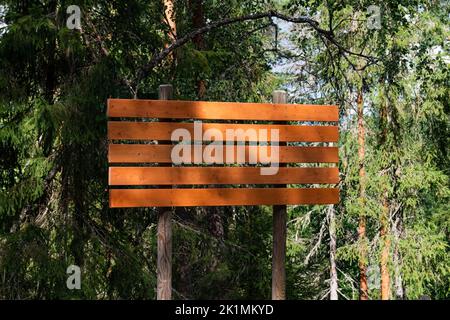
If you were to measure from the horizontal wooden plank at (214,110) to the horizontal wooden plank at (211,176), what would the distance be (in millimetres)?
426

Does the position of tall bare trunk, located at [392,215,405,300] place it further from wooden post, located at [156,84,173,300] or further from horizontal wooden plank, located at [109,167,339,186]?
wooden post, located at [156,84,173,300]

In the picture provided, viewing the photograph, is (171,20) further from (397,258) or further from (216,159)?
(397,258)

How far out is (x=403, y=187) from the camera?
13312mm

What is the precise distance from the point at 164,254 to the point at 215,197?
2.08 ft

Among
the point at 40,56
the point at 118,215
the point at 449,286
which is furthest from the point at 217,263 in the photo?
the point at 449,286

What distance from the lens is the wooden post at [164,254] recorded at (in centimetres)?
521

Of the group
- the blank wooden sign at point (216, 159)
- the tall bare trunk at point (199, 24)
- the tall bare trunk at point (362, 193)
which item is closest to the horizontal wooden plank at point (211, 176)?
the blank wooden sign at point (216, 159)

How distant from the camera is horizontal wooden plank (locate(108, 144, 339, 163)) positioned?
16.4 feet

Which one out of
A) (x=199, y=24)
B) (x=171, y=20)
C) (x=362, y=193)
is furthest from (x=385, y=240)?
(x=171, y=20)

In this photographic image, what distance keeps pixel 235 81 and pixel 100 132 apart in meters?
3.12

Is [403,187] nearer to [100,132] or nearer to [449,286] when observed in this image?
[449,286]

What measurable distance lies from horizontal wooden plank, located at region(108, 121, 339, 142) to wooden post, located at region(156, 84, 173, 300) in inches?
13.2
